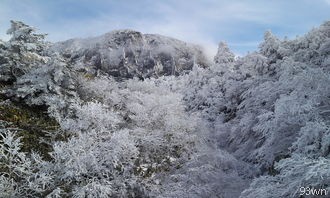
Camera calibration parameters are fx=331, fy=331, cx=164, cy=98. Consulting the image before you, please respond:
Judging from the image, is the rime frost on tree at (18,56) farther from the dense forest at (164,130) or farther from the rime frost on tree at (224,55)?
the rime frost on tree at (224,55)

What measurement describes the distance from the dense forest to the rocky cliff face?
147 feet

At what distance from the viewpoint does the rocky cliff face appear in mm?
62125

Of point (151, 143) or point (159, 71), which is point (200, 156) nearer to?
point (151, 143)

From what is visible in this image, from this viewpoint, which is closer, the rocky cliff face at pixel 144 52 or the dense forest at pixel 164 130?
the dense forest at pixel 164 130

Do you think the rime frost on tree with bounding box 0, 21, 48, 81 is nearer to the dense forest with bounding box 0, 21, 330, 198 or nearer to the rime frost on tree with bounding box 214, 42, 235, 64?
the dense forest with bounding box 0, 21, 330, 198

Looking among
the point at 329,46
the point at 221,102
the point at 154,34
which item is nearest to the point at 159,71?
the point at 154,34

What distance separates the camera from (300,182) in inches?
192

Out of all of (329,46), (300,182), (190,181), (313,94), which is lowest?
(190,181)

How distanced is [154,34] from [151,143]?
81.0 meters

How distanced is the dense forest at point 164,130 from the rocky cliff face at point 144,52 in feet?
147

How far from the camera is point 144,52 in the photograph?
7469 centimetres

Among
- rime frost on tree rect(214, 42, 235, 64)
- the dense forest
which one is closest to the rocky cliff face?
rime frost on tree rect(214, 42, 235, 64)

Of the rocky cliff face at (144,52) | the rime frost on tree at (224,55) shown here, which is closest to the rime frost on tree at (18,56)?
the rime frost on tree at (224,55)

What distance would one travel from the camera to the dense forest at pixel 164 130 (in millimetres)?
6164
